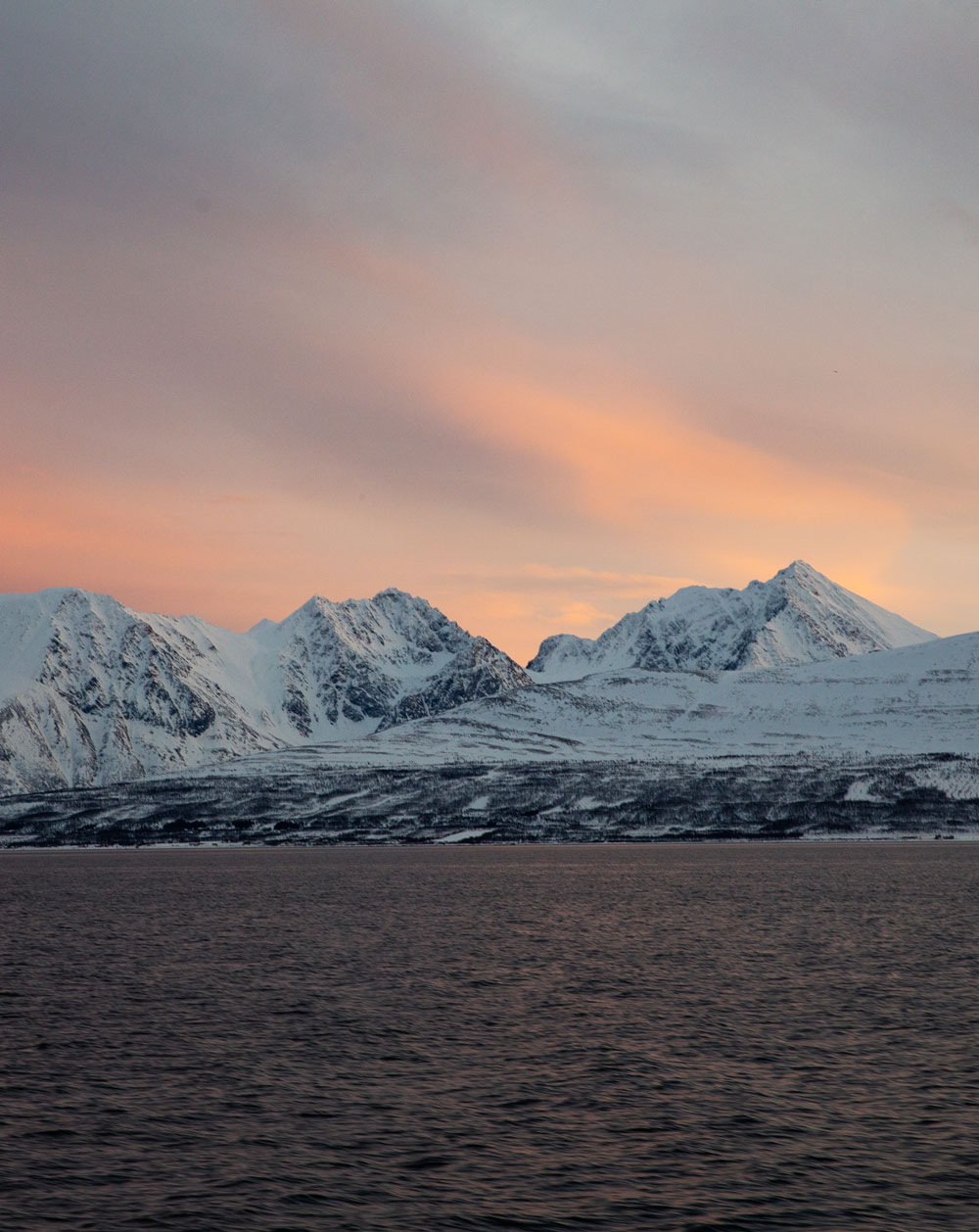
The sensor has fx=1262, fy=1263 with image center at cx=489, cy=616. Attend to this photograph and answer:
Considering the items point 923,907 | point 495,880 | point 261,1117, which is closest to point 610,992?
point 261,1117

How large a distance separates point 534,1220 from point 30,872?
16296cm

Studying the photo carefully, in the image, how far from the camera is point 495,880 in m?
142

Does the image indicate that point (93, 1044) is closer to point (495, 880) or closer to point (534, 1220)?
point (534, 1220)

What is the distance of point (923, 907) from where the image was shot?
97.6 metres

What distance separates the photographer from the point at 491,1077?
124ft

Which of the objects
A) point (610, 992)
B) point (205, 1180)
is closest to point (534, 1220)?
point (205, 1180)

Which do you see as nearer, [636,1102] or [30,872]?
[636,1102]

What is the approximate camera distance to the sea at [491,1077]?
84.7 feet

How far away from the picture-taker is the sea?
25828 millimetres

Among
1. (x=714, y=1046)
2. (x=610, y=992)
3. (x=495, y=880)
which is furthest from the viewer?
(x=495, y=880)

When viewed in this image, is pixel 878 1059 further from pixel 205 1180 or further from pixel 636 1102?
pixel 205 1180

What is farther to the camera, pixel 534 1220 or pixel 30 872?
pixel 30 872

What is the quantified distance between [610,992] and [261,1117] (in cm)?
2478

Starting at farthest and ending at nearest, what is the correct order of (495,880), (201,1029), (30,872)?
1. (30,872)
2. (495,880)
3. (201,1029)
